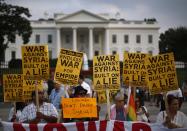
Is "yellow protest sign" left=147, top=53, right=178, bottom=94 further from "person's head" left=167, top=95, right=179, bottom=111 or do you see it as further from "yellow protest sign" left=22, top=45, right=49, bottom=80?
"yellow protest sign" left=22, top=45, right=49, bottom=80

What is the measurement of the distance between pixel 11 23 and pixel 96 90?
190 feet

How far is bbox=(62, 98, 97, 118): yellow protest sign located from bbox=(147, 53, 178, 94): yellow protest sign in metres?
1.15

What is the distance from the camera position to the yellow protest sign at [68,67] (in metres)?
9.78

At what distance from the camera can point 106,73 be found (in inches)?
377

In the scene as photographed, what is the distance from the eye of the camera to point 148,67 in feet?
28.4

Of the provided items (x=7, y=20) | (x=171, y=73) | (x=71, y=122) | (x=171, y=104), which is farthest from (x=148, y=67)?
(x=7, y=20)

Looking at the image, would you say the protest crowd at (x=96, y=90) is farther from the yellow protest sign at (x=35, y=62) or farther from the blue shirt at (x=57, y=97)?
the blue shirt at (x=57, y=97)

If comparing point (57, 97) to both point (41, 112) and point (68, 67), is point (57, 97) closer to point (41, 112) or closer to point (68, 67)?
point (68, 67)

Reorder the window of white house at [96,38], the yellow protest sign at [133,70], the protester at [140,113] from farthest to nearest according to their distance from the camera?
the window of white house at [96,38]
the yellow protest sign at [133,70]
the protester at [140,113]

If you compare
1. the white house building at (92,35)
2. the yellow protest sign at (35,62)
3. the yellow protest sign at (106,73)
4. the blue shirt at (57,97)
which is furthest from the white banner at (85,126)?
the white house building at (92,35)

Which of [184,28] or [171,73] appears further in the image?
[184,28]

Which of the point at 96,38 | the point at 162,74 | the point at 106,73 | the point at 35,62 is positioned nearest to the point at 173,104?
the point at 162,74

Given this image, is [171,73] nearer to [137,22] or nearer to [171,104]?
[171,104]

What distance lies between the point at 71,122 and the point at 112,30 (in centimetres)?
10021
